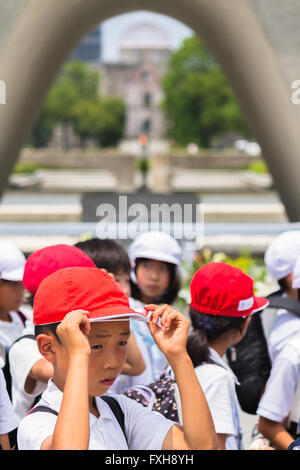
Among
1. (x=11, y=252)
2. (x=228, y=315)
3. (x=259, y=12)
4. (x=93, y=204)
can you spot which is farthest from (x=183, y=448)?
(x=93, y=204)

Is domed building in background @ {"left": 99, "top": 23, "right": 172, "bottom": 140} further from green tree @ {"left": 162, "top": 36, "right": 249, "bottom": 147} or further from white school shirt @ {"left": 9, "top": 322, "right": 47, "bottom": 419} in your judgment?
white school shirt @ {"left": 9, "top": 322, "right": 47, "bottom": 419}

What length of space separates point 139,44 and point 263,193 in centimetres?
10039

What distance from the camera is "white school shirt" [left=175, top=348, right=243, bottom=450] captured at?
226 centimetres

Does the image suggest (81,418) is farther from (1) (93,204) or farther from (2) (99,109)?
(2) (99,109)

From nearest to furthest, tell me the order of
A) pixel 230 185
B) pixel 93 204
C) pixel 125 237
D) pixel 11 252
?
pixel 11 252, pixel 125 237, pixel 93 204, pixel 230 185

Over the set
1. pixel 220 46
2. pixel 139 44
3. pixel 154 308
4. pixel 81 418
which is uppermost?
pixel 139 44

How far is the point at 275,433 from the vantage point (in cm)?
260

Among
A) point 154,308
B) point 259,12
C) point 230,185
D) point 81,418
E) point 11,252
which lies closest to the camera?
point 81,418

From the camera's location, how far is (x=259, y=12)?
5906 mm

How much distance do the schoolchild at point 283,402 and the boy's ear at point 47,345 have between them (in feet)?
3.54

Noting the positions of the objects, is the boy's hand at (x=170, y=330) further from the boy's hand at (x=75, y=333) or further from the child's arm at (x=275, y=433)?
the child's arm at (x=275, y=433)

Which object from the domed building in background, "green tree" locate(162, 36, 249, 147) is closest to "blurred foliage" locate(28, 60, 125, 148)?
"green tree" locate(162, 36, 249, 147)

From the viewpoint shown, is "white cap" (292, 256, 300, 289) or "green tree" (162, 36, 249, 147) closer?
"white cap" (292, 256, 300, 289)

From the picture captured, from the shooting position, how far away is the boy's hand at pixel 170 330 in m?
1.84
